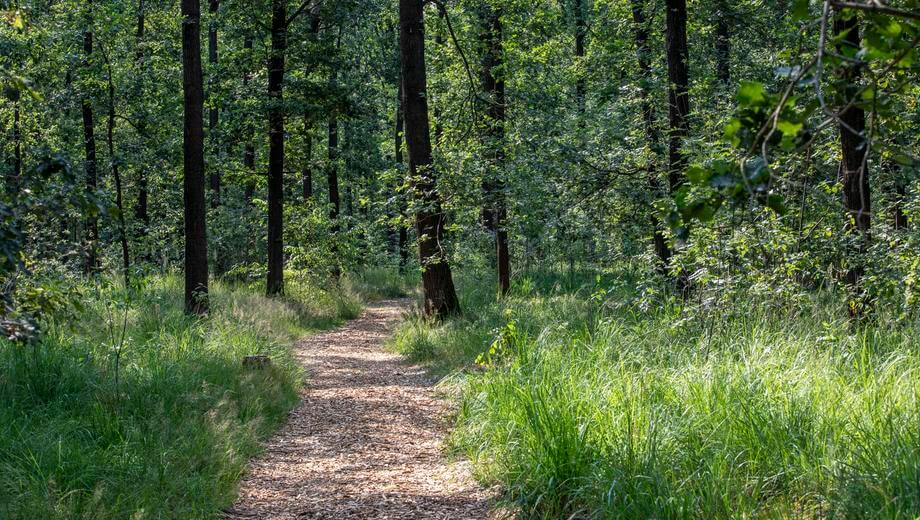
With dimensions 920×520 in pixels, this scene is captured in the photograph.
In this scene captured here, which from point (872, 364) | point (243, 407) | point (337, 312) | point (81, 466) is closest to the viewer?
point (81, 466)

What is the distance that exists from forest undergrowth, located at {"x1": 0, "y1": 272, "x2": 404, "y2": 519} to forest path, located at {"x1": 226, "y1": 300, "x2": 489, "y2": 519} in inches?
10.1

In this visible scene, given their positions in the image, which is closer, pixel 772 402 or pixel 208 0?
pixel 772 402

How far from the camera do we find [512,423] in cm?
555

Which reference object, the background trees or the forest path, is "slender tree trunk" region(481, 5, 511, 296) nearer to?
the background trees

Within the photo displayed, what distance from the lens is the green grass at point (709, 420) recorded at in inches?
148

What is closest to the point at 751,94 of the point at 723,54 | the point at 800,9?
the point at 800,9

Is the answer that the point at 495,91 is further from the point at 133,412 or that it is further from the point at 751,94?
the point at 751,94

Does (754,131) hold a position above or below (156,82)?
below

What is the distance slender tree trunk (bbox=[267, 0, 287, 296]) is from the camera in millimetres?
16734

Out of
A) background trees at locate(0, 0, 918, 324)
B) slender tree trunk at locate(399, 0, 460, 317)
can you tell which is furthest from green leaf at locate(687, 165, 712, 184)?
slender tree trunk at locate(399, 0, 460, 317)

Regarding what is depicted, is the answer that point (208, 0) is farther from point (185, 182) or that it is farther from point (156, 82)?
point (185, 182)

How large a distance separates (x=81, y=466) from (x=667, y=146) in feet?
28.5

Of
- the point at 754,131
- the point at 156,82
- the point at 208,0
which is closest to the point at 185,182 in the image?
the point at 156,82

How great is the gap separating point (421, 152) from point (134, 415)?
7.49 meters
